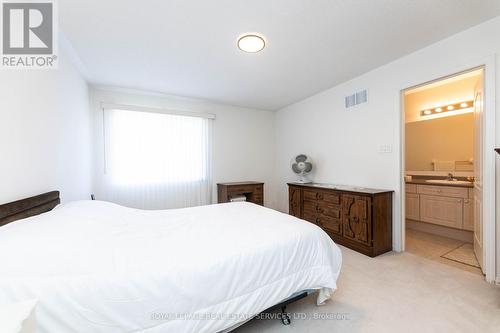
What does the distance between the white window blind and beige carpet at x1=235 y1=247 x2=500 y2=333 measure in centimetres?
282

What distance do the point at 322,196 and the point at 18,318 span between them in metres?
3.20

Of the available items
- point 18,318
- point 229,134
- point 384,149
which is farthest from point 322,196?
point 18,318

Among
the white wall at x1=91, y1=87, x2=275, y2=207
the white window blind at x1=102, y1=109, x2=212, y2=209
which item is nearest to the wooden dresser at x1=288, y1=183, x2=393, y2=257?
the white wall at x1=91, y1=87, x2=275, y2=207

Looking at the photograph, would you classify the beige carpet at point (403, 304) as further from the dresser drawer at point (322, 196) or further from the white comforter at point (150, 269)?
the dresser drawer at point (322, 196)

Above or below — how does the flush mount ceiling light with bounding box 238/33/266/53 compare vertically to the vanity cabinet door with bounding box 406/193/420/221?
above

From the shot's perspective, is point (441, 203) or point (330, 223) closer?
point (330, 223)

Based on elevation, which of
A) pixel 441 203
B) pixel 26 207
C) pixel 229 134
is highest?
pixel 229 134

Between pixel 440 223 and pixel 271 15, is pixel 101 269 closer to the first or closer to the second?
pixel 271 15

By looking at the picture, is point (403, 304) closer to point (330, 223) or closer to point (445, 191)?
point (330, 223)

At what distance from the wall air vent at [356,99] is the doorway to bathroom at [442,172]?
49 centimetres

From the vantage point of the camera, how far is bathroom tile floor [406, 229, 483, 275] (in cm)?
240

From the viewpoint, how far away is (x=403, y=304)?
1.72 metres

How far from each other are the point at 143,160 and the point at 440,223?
4963mm

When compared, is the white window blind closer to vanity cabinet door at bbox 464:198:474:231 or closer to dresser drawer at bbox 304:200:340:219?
dresser drawer at bbox 304:200:340:219
